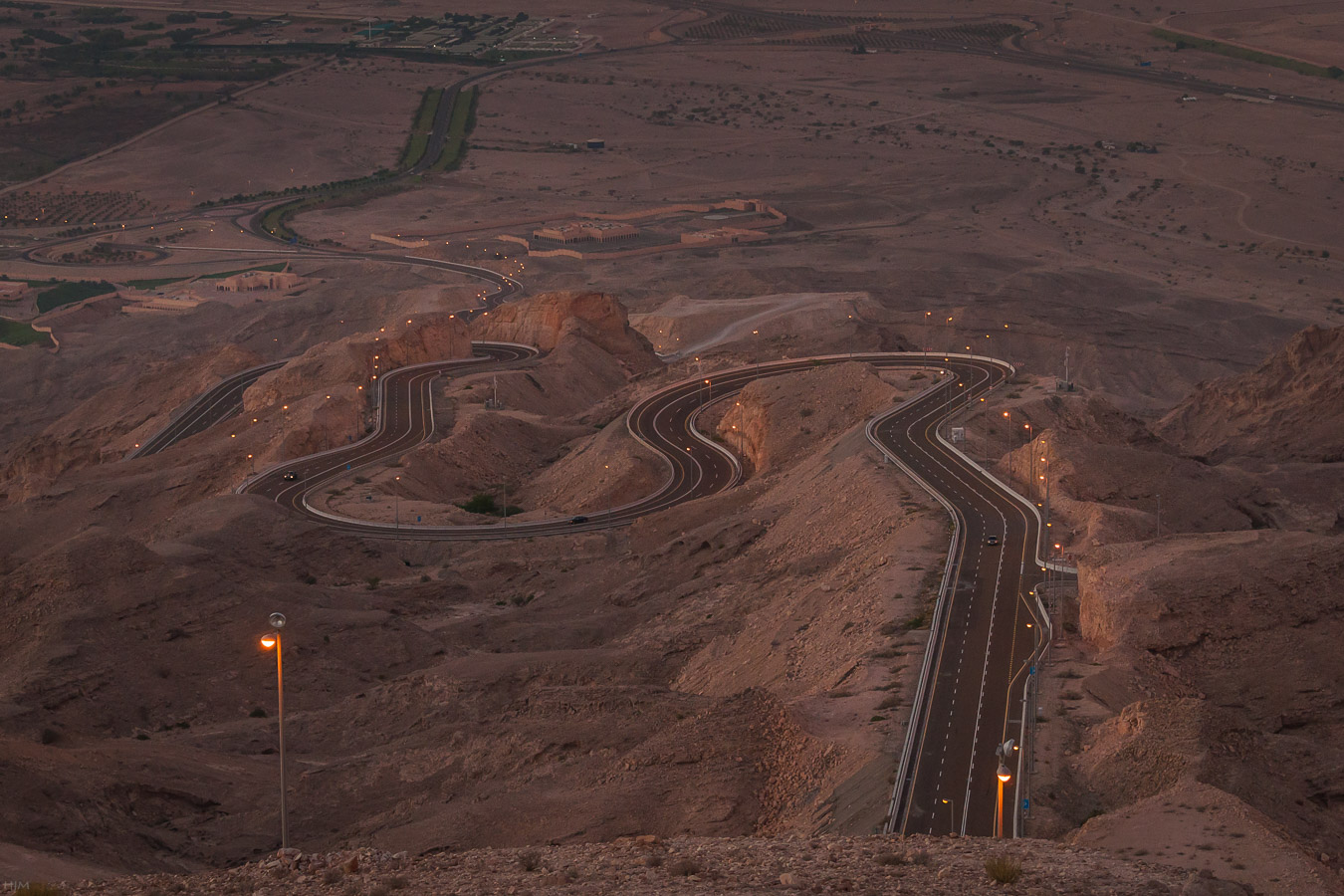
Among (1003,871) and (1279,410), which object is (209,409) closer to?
(1279,410)

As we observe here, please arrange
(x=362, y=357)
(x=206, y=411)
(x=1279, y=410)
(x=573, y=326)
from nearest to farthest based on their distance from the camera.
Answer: (x=1279, y=410) < (x=206, y=411) < (x=362, y=357) < (x=573, y=326)

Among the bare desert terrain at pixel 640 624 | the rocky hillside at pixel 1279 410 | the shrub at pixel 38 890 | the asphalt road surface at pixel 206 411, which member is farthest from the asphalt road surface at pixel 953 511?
the shrub at pixel 38 890

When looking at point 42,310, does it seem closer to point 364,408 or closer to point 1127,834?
point 364,408

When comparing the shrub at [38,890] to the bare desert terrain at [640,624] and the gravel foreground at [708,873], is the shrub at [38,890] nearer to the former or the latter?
the gravel foreground at [708,873]

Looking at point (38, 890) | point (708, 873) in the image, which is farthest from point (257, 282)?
point (708, 873)

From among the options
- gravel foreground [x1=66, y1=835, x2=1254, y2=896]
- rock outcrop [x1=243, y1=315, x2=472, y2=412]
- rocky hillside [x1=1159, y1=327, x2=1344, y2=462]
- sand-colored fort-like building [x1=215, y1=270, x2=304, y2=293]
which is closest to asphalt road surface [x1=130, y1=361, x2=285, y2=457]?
rock outcrop [x1=243, y1=315, x2=472, y2=412]
